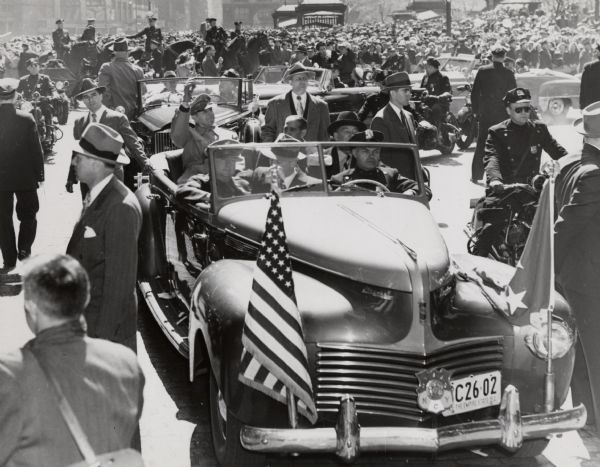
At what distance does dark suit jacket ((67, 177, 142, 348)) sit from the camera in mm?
5043

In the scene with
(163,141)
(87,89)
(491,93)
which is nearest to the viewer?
(87,89)

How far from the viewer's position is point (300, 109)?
11.2m

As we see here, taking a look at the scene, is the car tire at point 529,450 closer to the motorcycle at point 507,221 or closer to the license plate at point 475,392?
the license plate at point 475,392

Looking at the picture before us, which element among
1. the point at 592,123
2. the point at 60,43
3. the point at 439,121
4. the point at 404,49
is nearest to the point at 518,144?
the point at 592,123

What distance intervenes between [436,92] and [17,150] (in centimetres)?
1062

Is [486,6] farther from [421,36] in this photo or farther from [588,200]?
[588,200]

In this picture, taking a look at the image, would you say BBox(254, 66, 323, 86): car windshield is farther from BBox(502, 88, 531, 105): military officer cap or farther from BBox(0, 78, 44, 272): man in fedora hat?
BBox(502, 88, 531, 105): military officer cap

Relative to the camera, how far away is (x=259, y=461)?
17.8ft

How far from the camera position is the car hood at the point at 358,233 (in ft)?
18.2

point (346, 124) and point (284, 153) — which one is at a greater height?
point (284, 153)

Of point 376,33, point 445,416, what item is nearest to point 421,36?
point 376,33

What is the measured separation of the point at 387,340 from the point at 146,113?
9702 millimetres

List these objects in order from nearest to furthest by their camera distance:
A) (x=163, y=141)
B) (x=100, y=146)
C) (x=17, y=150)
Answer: (x=100, y=146) < (x=17, y=150) < (x=163, y=141)

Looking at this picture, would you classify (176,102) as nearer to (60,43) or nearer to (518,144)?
(518,144)
